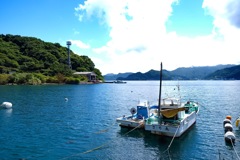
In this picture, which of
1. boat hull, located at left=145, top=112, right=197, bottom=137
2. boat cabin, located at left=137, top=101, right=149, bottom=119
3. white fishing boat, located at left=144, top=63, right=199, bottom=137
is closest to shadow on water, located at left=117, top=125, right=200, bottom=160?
boat hull, located at left=145, top=112, right=197, bottom=137

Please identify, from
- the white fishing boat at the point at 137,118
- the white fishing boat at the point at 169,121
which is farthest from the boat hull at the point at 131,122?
the white fishing boat at the point at 169,121

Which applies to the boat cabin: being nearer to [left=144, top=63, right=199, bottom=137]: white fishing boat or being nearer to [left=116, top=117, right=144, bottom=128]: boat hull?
[left=116, top=117, right=144, bottom=128]: boat hull

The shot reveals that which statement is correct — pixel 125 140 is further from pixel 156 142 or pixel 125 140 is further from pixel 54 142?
pixel 54 142

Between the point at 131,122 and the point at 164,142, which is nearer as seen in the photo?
the point at 164,142

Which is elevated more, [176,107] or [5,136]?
[176,107]

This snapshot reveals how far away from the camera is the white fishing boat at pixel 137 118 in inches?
1231

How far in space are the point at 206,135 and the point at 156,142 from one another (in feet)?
29.1

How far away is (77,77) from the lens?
606 ft

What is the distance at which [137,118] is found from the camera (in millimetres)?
33438

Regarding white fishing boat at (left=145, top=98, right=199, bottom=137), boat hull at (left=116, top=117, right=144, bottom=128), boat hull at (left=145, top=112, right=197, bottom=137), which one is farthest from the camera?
boat hull at (left=116, top=117, right=144, bottom=128)

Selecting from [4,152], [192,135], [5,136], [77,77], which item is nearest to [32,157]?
[4,152]

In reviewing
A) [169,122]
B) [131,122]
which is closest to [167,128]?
[169,122]

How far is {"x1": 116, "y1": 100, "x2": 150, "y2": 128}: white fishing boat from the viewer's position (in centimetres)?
3126

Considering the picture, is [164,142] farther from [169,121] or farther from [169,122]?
[169,121]
